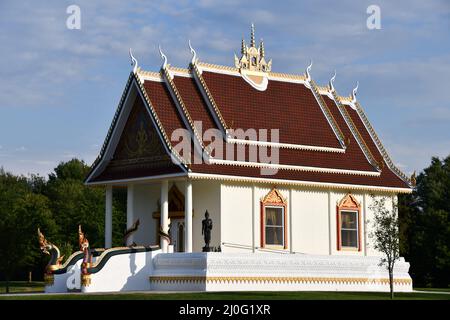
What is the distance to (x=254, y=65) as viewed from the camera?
1686 inches

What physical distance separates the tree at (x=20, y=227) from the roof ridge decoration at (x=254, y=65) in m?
17.6

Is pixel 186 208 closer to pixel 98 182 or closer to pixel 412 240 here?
pixel 98 182

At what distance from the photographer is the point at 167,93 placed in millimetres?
39312

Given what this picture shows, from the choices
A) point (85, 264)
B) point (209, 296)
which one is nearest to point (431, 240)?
point (85, 264)

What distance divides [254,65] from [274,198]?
651 centimetres

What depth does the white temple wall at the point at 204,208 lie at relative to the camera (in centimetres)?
3781

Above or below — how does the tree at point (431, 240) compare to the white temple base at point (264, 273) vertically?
above

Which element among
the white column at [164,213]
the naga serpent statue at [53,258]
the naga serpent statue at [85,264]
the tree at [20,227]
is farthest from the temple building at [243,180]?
the tree at [20,227]

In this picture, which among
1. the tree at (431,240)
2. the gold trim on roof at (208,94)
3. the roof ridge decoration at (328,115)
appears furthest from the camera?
the tree at (431,240)

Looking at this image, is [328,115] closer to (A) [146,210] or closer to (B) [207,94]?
(B) [207,94]

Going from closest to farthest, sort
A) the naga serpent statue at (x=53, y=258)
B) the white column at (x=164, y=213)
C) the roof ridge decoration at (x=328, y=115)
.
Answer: the naga serpent statue at (x=53, y=258) → the white column at (x=164, y=213) → the roof ridge decoration at (x=328, y=115)

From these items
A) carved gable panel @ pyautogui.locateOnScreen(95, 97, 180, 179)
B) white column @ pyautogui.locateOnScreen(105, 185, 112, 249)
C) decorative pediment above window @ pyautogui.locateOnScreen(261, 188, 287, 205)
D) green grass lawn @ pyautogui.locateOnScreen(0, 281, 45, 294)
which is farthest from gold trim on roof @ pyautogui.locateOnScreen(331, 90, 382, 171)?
green grass lawn @ pyautogui.locateOnScreen(0, 281, 45, 294)

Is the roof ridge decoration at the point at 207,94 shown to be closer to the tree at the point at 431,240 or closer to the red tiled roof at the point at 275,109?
the red tiled roof at the point at 275,109
